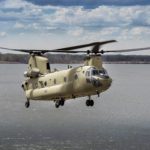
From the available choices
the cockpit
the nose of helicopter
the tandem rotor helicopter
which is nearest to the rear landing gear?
the tandem rotor helicopter

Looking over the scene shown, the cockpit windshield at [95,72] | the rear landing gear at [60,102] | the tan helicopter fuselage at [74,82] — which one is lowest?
the rear landing gear at [60,102]

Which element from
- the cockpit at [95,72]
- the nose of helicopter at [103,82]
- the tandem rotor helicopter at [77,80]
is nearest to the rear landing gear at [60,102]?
the tandem rotor helicopter at [77,80]

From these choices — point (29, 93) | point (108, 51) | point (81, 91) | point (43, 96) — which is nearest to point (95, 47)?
point (108, 51)

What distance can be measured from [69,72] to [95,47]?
17.6 feet

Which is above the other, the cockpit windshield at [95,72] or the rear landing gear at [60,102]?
the cockpit windshield at [95,72]

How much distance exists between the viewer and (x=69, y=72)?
70.4 m

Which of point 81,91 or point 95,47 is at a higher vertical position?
point 95,47

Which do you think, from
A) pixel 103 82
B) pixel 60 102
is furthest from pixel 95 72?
pixel 60 102

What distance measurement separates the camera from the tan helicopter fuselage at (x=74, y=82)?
66.4 metres

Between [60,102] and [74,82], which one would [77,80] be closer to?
[74,82]

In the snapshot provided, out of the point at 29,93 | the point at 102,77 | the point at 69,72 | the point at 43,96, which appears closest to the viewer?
the point at 102,77

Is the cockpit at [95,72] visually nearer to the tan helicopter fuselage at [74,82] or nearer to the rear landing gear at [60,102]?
the tan helicopter fuselage at [74,82]

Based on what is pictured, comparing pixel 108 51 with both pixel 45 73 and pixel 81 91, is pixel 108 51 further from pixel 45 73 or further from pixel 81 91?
pixel 45 73

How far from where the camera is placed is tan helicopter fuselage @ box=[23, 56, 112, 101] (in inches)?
2613
